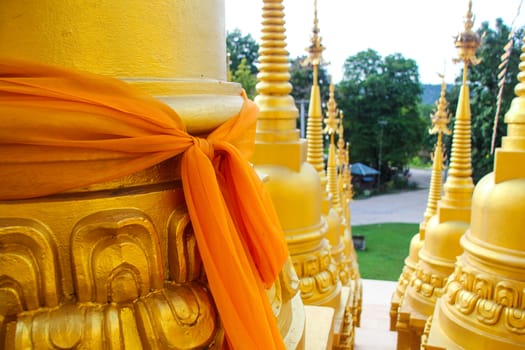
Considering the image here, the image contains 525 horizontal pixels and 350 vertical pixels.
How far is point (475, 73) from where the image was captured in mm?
11867

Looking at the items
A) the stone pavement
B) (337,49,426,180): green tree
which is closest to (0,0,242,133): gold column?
the stone pavement

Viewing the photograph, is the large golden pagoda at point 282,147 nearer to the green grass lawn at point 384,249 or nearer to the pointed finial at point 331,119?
the pointed finial at point 331,119

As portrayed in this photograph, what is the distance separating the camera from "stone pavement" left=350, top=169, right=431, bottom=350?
5.40m

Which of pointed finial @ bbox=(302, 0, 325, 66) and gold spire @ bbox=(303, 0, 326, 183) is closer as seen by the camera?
gold spire @ bbox=(303, 0, 326, 183)

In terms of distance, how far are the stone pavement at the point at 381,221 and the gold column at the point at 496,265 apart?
9.35 ft

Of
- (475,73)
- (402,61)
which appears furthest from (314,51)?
(402,61)

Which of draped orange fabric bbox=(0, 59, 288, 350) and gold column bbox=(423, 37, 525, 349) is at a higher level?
draped orange fabric bbox=(0, 59, 288, 350)

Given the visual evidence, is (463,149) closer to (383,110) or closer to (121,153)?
(121,153)

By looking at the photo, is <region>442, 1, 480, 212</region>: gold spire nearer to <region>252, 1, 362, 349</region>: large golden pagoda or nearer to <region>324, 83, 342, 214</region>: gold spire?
<region>324, 83, 342, 214</region>: gold spire

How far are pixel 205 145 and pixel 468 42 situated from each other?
4051mm

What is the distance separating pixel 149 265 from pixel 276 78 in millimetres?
1870

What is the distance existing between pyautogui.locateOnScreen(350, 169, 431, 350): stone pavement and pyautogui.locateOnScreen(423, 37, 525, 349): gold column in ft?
9.35

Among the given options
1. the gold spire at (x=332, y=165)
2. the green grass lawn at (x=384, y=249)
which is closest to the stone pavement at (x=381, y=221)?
the green grass lawn at (x=384, y=249)

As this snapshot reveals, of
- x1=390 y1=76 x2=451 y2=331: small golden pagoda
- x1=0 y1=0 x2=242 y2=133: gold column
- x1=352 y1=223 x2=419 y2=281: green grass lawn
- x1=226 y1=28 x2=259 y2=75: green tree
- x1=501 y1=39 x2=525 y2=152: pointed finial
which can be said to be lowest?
x1=352 y1=223 x2=419 y2=281: green grass lawn
